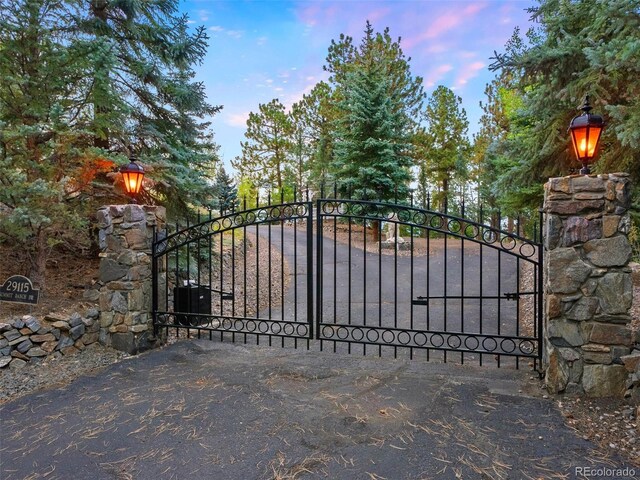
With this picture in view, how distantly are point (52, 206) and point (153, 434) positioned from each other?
2967mm

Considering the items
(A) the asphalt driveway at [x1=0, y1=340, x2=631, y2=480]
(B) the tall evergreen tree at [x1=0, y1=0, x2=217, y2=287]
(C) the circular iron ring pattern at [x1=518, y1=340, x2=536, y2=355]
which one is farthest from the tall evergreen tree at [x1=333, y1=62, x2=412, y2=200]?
(A) the asphalt driveway at [x1=0, y1=340, x2=631, y2=480]

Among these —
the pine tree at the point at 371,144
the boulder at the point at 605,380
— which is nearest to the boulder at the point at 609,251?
the boulder at the point at 605,380

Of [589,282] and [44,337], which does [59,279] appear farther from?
[589,282]

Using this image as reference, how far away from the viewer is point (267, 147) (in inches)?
810

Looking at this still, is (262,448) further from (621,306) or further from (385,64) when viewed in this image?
(385,64)

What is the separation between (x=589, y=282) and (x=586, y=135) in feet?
3.75

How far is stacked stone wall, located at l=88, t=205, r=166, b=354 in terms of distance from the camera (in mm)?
4012

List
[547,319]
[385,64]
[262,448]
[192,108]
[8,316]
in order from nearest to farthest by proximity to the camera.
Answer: [262,448] < [547,319] < [8,316] < [192,108] < [385,64]

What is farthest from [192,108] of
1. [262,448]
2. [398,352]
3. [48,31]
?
[262,448]

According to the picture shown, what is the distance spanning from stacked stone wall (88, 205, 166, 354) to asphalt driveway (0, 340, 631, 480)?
54 centimetres

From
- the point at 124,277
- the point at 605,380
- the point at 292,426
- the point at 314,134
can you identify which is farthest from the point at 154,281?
the point at 314,134

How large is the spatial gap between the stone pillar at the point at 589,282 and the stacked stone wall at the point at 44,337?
15.4 ft

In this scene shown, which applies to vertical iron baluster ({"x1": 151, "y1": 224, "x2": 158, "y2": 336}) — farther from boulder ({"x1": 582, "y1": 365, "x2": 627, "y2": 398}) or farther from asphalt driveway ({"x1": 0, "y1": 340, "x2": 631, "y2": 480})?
boulder ({"x1": 582, "y1": 365, "x2": 627, "y2": 398})

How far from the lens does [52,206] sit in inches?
157
